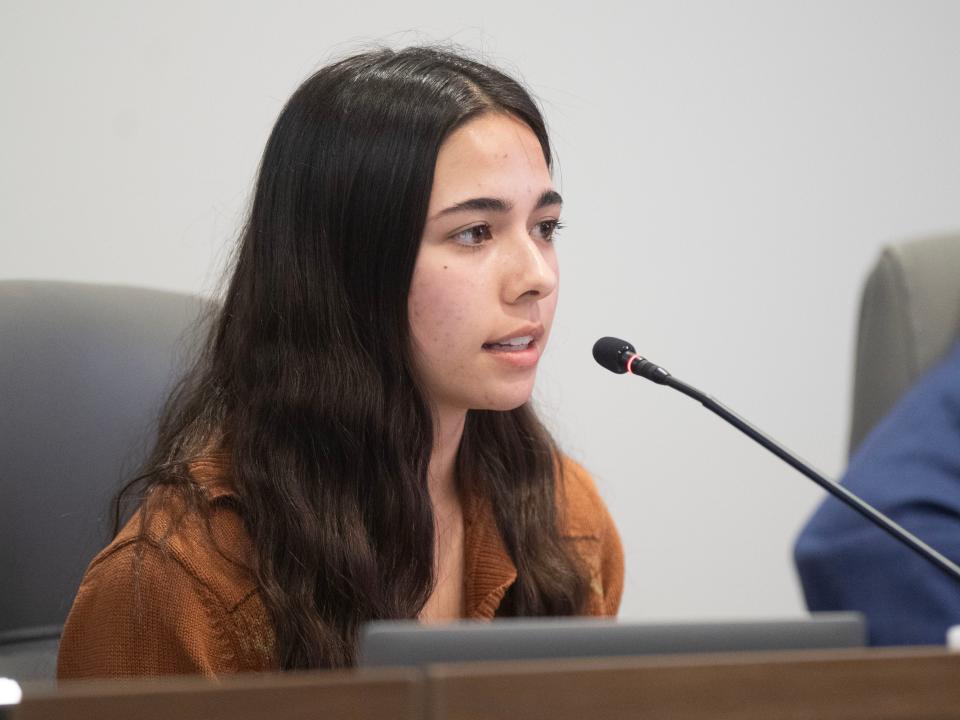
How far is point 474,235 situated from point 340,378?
0.18 meters

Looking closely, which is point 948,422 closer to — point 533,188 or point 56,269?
point 533,188

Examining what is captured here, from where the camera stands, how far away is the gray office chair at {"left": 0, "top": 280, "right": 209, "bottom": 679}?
1.19m

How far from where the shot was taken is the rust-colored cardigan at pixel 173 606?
40.7 inches

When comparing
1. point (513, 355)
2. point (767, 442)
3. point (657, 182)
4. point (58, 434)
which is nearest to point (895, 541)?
point (767, 442)

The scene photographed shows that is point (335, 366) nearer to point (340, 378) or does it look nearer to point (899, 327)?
point (340, 378)

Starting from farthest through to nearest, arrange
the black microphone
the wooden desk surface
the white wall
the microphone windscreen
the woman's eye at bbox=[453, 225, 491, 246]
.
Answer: the white wall, the woman's eye at bbox=[453, 225, 491, 246], the microphone windscreen, the black microphone, the wooden desk surface

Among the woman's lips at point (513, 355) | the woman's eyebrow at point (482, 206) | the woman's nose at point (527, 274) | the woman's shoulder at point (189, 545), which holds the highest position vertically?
the woman's eyebrow at point (482, 206)

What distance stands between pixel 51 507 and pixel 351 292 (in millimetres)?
367

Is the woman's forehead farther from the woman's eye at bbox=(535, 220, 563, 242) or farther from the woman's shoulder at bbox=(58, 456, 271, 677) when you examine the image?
the woman's shoulder at bbox=(58, 456, 271, 677)

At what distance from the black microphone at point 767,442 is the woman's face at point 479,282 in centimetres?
11

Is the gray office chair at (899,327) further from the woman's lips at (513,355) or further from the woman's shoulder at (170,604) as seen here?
the woman's shoulder at (170,604)

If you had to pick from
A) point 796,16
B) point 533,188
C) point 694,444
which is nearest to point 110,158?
point 533,188

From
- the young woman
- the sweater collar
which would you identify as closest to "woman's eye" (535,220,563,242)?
the young woman

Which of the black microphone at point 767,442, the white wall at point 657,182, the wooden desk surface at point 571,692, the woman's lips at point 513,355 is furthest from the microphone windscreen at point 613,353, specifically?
the white wall at point 657,182
